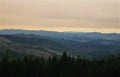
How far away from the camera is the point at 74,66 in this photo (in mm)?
97375

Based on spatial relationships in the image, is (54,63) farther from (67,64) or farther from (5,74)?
(5,74)

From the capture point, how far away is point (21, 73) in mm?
98375

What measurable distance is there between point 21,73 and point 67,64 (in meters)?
15.3

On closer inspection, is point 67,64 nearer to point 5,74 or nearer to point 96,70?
point 96,70

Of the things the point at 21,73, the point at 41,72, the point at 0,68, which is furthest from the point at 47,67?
the point at 0,68

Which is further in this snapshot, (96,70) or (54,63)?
(54,63)

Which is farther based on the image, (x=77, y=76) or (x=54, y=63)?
(x=54, y=63)

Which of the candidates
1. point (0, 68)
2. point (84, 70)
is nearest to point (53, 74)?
point (84, 70)

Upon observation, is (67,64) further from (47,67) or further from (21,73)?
(21,73)

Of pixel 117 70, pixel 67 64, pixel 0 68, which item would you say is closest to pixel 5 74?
pixel 0 68

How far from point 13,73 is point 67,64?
58.7ft

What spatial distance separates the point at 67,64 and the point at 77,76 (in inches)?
250

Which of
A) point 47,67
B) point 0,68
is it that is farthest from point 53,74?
point 0,68

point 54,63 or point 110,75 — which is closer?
point 110,75
